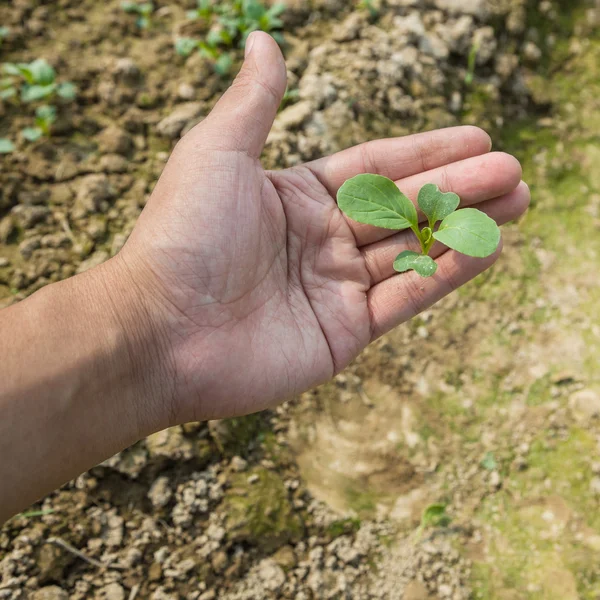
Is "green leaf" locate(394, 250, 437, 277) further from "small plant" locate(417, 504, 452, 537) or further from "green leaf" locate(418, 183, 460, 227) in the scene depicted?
"small plant" locate(417, 504, 452, 537)

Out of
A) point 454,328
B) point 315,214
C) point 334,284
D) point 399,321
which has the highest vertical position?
point 315,214

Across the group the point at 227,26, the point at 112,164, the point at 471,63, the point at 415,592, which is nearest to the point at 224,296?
the point at 112,164

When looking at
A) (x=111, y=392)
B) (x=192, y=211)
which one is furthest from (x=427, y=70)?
(x=111, y=392)

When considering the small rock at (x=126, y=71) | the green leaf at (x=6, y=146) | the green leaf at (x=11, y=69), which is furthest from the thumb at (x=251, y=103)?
the green leaf at (x=11, y=69)

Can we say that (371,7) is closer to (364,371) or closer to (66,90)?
(66,90)

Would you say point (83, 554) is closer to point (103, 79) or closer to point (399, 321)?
point (399, 321)

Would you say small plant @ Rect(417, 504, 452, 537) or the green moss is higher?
the green moss

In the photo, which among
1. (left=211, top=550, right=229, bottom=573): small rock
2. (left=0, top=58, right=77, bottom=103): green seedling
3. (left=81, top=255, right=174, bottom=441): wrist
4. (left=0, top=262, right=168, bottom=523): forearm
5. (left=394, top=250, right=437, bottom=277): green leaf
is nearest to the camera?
(left=0, top=262, right=168, bottom=523): forearm

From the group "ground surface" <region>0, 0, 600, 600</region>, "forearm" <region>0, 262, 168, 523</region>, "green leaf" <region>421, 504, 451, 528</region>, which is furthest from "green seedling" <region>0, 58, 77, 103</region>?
"green leaf" <region>421, 504, 451, 528</region>
